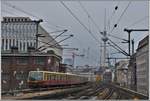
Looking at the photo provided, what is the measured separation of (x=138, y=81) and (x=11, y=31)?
51.7 feet

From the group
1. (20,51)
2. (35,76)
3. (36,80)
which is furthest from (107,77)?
(36,80)

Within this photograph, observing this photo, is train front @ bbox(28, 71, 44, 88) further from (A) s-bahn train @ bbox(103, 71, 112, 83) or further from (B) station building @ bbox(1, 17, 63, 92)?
(A) s-bahn train @ bbox(103, 71, 112, 83)

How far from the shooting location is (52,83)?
3888 centimetres

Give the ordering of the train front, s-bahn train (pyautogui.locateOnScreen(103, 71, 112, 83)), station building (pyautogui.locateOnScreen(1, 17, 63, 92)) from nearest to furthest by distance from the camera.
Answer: station building (pyautogui.locateOnScreen(1, 17, 63, 92)) → the train front → s-bahn train (pyautogui.locateOnScreen(103, 71, 112, 83))

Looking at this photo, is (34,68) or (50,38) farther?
(34,68)

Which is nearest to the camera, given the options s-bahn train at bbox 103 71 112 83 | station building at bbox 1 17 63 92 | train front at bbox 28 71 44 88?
station building at bbox 1 17 63 92

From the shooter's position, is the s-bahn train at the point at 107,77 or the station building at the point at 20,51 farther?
the s-bahn train at the point at 107,77

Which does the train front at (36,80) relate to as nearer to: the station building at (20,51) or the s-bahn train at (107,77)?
the station building at (20,51)

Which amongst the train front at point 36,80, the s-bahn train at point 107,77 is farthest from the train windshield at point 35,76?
the s-bahn train at point 107,77

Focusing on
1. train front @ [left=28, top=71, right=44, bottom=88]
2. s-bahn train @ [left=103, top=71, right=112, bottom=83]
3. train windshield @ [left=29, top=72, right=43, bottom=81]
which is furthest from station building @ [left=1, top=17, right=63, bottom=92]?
s-bahn train @ [left=103, top=71, right=112, bottom=83]

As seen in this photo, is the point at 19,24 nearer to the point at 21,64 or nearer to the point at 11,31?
the point at 11,31

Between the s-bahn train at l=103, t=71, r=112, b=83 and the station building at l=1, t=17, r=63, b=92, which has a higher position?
the station building at l=1, t=17, r=63, b=92

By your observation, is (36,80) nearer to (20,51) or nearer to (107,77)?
(20,51)

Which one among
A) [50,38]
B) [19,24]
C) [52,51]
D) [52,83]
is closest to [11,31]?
[19,24]
